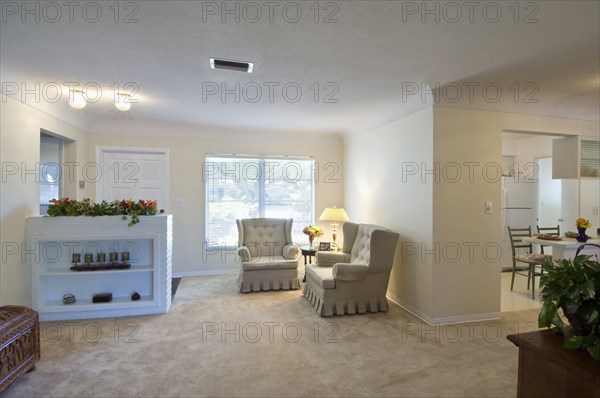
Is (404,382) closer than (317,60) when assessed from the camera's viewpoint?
Yes

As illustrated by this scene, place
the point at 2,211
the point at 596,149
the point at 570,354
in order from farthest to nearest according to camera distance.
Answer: the point at 596,149 → the point at 2,211 → the point at 570,354

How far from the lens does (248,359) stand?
2.56 meters

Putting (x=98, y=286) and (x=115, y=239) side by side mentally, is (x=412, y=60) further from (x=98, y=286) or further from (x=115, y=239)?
(x=98, y=286)

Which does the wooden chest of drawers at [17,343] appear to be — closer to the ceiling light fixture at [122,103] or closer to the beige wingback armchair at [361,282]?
the ceiling light fixture at [122,103]

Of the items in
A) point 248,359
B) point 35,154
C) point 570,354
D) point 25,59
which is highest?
point 25,59

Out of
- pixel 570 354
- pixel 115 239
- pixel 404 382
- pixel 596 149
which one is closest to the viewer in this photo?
pixel 570 354

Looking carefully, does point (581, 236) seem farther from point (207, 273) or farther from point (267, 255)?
point (207, 273)

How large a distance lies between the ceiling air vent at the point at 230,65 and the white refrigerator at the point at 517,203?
4960 mm

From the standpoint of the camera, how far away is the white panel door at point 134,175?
4.88m

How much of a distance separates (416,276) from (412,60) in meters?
2.28

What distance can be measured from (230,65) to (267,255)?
289cm

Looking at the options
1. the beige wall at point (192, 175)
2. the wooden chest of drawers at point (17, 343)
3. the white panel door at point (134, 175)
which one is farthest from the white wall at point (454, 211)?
the white panel door at point (134, 175)

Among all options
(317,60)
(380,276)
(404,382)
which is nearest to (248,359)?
(404,382)

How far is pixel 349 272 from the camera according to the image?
11.3 feet
